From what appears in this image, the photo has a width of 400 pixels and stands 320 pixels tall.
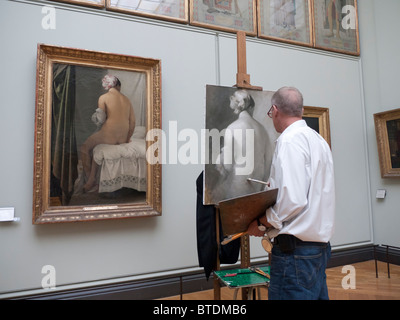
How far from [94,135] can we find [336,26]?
15.3ft

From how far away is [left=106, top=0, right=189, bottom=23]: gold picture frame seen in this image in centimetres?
389

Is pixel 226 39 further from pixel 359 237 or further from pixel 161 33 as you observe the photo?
pixel 359 237

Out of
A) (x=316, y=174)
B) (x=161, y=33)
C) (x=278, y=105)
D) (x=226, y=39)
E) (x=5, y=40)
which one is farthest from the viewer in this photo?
(x=226, y=39)

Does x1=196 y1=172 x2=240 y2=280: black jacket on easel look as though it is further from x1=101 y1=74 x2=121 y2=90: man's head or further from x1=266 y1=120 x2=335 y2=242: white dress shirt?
x1=101 y1=74 x2=121 y2=90: man's head

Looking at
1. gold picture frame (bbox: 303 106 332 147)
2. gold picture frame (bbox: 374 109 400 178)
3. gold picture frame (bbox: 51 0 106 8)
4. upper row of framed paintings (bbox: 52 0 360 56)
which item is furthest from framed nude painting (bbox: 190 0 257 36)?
gold picture frame (bbox: 374 109 400 178)

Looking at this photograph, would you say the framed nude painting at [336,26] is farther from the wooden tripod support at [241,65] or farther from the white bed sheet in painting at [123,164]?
the white bed sheet in painting at [123,164]

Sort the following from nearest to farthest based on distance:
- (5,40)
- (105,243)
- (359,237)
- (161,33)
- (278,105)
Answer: (278,105) → (5,40) → (105,243) → (161,33) → (359,237)

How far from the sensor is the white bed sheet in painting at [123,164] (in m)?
3.64

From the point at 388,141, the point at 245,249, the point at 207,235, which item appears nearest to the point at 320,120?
the point at 388,141

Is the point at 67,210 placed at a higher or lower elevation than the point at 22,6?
lower

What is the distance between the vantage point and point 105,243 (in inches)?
143

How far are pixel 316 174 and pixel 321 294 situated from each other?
30.8 inches

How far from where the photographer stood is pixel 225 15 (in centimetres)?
451
